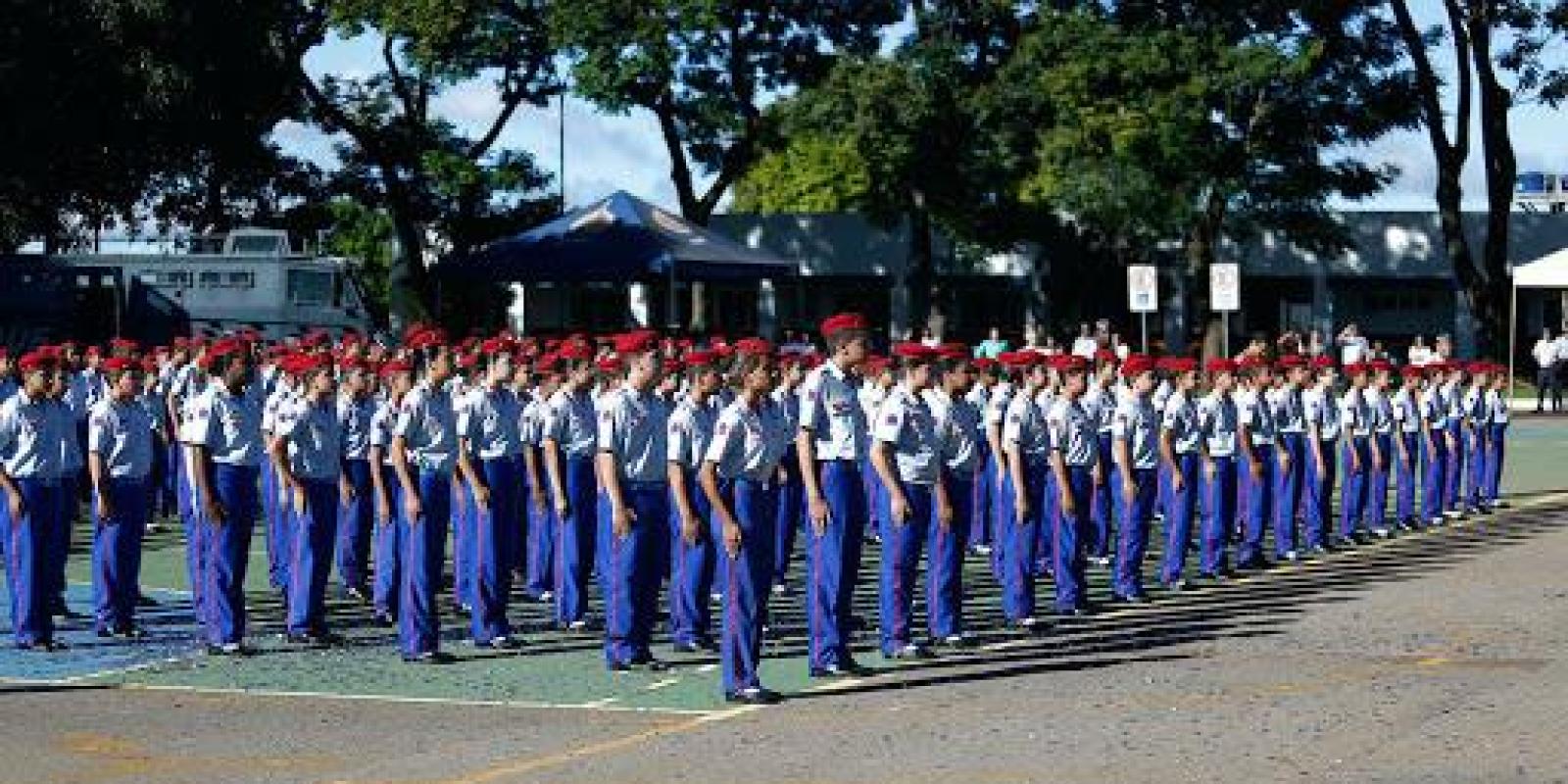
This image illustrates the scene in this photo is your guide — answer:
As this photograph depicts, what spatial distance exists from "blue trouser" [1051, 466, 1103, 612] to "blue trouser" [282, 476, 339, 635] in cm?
492

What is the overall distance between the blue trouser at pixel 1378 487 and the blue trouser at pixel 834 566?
35.4ft

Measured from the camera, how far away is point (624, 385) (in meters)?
15.6

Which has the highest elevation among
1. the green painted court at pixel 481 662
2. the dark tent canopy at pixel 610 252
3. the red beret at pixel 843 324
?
the dark tent canopy at pixel 610 252

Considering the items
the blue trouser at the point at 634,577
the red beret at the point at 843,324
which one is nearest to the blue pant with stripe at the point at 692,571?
the blue trouser at the point at 634,577

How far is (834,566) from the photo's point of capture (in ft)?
49.2

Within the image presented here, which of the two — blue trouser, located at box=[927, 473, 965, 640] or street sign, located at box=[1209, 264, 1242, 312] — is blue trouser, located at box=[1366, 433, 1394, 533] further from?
street sign, located at box=[1209, 264, 1242, 312]

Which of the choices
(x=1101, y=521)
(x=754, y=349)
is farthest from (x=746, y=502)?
(x=1101, y=521)

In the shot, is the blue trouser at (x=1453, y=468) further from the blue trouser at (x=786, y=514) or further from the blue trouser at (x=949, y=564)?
the blue trouser at (x=949, y=564)

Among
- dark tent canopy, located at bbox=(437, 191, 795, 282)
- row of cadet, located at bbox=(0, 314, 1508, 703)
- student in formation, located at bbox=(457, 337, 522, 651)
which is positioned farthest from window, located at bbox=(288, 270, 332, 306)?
student in formation, located at bbox=(457, 337, 522, 651)

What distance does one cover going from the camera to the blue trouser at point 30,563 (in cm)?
1655

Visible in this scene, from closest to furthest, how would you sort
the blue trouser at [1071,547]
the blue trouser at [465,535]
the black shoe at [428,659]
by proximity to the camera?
the black shoe at [428,659] → the blue trouser at [465,535] → the blue trouser at [1071,547]

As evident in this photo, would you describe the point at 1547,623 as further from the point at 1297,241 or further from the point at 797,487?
the point at 1297,241

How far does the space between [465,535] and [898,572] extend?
119 inches

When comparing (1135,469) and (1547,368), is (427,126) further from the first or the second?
(1135,469)
